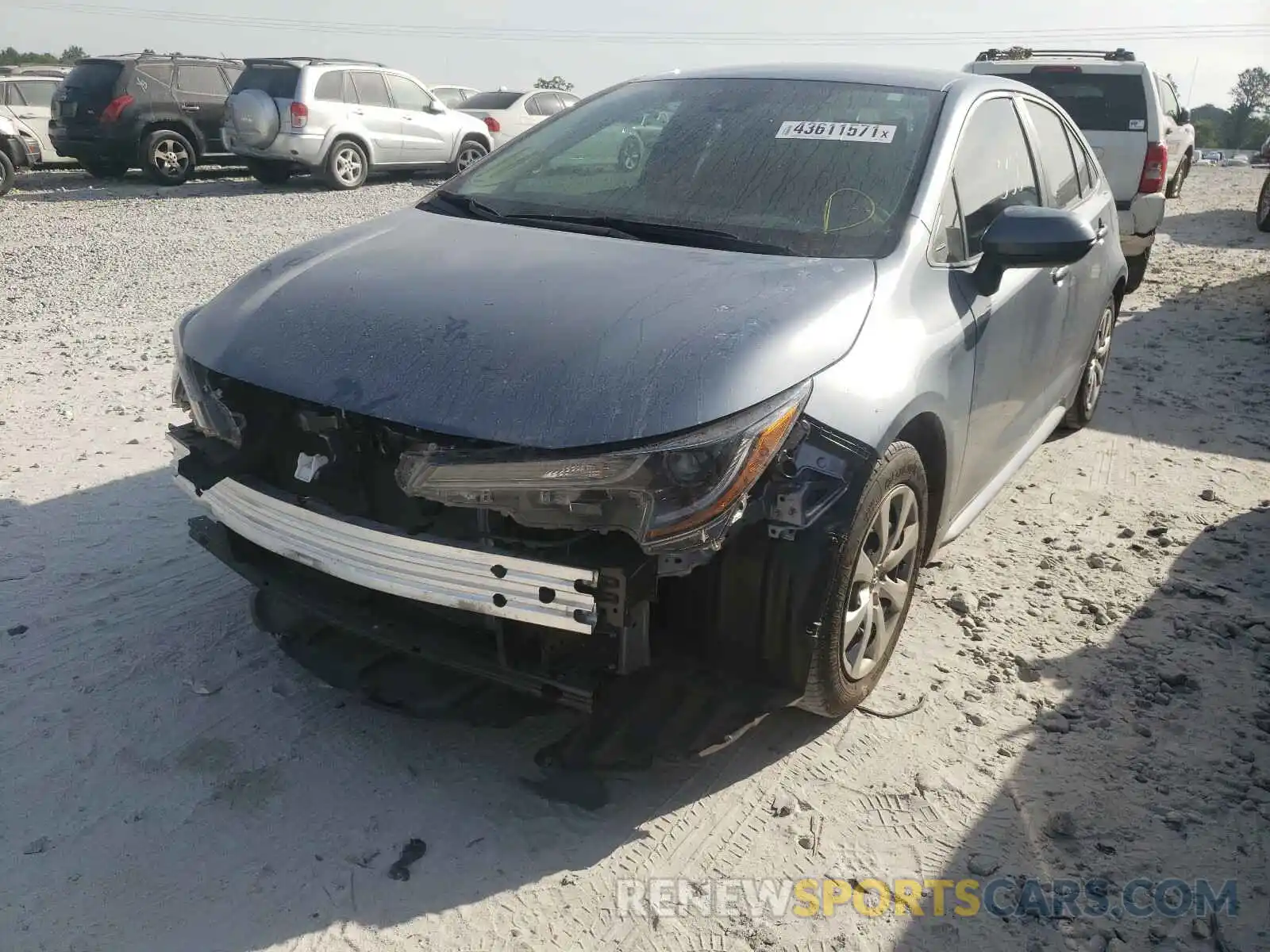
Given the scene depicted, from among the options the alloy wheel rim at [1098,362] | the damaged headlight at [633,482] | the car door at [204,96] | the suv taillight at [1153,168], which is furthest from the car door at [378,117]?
the damaged headlight at [633,482]

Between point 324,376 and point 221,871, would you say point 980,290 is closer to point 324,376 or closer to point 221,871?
point 324,376

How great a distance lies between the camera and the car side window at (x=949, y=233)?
2.97 meters

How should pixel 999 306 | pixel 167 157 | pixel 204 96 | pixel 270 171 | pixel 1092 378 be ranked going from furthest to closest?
1. pixel 204 96
2. pixel 167 157
3. pixel 270 171
4. pixel 1092 378
5. pixel 999 306

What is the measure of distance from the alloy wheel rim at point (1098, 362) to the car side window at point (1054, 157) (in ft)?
2.72

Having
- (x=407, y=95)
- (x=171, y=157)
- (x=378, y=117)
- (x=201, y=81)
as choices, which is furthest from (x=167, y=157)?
(x=407, y=95)

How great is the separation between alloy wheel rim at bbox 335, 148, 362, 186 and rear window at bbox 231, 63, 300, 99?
979mm

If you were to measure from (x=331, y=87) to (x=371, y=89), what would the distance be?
738 millimetres

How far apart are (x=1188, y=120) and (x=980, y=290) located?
1505 cm

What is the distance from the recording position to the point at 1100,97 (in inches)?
352

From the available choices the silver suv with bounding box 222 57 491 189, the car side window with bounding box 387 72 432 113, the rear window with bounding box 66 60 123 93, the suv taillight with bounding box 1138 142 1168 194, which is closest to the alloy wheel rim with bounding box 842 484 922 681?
the suv taillight with bounding box 1138 142 1168 194

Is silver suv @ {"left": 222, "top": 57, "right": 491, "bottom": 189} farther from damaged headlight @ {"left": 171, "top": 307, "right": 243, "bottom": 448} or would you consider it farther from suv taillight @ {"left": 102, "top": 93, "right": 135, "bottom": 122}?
damaged headlight @ {"left": 171, "top": 307, "right": 243, "bottom": 448}

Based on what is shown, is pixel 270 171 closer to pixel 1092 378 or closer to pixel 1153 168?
pixel 1153 168

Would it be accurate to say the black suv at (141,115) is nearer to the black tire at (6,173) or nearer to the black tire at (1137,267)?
the black tire at (6,173)

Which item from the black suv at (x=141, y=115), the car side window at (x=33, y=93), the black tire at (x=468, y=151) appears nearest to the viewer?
the black suv at (x=141, y=115)
